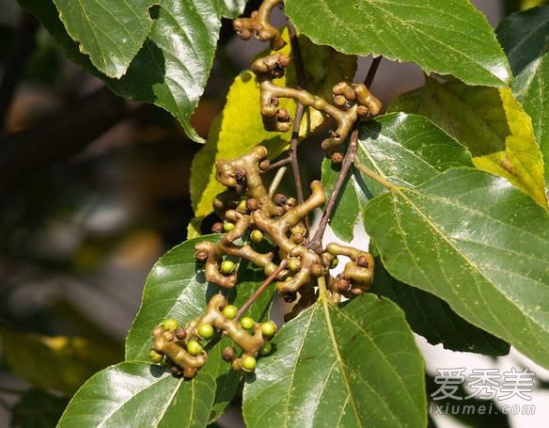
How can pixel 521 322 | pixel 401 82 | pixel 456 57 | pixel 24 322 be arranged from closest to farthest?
pixel 521 322 < pixel 456 57 < pixel 24 322 < pixel 401 82

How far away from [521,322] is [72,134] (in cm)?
90

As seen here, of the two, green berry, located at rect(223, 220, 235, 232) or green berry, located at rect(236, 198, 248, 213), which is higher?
green berry, located at rect(236, 198, 248, 213)

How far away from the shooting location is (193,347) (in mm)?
782

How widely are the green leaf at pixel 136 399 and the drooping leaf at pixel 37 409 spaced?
730 millimetres

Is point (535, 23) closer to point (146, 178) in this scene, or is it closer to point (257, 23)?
point (257, 23)

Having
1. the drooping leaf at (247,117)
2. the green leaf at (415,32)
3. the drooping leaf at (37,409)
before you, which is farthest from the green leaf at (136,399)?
the drooping leaf at (37,409)

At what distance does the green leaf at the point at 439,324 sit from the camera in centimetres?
89

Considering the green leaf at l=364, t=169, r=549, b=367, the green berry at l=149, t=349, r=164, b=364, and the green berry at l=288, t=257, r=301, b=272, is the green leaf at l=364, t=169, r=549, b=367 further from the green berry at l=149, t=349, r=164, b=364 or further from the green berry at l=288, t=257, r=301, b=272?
the green berry at l=149, t=349, r=164, b=364

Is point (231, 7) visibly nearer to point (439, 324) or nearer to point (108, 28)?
point (108, 28)

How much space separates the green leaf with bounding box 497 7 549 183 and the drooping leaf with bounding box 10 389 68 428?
34.9 inches

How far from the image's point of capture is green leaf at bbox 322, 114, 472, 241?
0.89 metres

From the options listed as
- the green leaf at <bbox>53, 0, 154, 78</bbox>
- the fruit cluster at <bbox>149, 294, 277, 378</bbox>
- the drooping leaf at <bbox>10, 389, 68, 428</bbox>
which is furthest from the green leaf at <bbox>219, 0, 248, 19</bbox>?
the drooping leaf at <bbox>10, 389, 68, 428</bbox>

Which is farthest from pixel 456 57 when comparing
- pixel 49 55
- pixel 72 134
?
pixel 49 55

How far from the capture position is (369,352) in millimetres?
772
